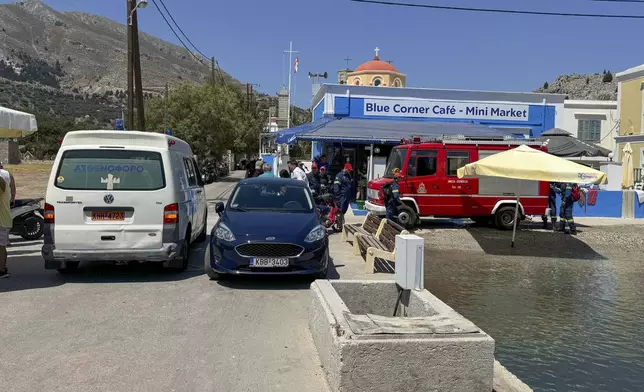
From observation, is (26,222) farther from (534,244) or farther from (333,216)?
(534,244)

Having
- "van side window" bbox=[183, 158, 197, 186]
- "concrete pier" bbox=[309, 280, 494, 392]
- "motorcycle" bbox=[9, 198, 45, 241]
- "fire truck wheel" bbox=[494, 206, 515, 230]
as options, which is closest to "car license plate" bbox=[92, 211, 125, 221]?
"van side window" bbox=[183, 158, 197, 186]

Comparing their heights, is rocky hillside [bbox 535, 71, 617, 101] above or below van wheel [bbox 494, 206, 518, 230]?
above

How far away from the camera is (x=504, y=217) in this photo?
15383mm

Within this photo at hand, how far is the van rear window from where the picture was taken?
7801 mm

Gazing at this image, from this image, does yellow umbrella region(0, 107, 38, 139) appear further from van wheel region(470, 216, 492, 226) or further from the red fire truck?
van wheel region(470, 216, 492, 226)

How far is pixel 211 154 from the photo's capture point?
39500 millimetres

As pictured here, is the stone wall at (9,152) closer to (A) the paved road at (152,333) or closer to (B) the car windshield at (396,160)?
(B) the car windshield at (396,160)

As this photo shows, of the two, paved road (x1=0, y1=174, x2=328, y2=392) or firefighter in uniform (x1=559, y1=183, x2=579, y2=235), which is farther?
firefighter in uniform (x1=559, y1=183, x2=579, y2=235)

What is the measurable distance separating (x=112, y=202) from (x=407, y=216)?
8789mm

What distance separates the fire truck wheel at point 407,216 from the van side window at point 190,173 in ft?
19.9

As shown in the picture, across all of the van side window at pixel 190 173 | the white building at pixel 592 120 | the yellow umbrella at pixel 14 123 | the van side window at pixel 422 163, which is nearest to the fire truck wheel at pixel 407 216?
the van side window at pixel 422 163

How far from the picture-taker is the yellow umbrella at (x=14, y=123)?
11.3m

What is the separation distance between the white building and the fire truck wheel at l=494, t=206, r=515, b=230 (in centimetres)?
2872

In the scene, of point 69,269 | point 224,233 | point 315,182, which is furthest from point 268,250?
point 315,182
